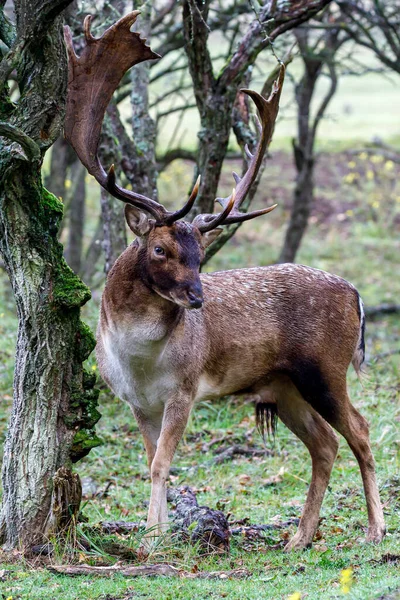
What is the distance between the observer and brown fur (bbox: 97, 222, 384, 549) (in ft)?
20.5

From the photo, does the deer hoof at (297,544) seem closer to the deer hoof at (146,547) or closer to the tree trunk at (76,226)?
the deer hoof at (146,547)

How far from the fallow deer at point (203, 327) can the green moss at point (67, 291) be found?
1.23ft

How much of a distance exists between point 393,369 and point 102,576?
6.58 meters

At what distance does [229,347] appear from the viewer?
22.6ft

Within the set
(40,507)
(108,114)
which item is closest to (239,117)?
(108,114)

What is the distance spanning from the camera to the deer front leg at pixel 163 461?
6.19 metres

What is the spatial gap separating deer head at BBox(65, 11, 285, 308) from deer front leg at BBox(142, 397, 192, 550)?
2.90 feet

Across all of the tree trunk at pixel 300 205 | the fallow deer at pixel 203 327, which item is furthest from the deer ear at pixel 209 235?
the tree trunk at pixel 300 205

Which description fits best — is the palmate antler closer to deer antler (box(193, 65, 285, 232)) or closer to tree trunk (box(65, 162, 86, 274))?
deer antler (box(193, 65, 285, 232))

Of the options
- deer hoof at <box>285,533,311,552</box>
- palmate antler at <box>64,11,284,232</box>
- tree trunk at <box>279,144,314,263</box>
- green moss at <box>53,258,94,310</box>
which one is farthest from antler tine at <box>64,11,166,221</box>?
tree trunk at <box>279,144,314,263</box>

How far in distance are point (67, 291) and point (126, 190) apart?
0.79m

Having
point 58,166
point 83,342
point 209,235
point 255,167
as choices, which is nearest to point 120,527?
point 83,342

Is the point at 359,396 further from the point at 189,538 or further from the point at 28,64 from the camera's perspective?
the point at 28,64

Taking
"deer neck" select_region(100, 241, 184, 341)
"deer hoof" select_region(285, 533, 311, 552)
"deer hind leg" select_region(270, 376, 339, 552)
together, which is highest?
"deer neck" select_region(100, 241, 184, 341)
